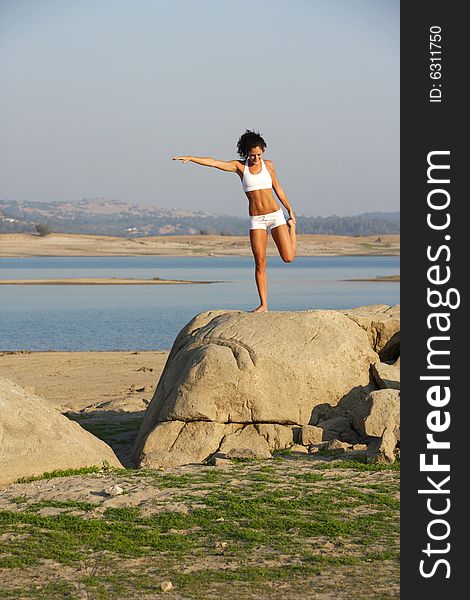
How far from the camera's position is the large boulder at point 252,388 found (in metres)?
11.6

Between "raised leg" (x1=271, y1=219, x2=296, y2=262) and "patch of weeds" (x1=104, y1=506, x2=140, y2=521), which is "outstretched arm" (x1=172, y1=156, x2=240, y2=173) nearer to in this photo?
"raised leg" (x1=271, y1=219, x2=296, y2=262)

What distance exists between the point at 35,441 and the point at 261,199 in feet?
13.6

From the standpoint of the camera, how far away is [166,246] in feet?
366

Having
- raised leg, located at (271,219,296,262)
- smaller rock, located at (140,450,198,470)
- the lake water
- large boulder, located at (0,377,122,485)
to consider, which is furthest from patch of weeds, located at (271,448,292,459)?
the lake water

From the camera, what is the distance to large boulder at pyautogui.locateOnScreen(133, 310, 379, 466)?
11.6m

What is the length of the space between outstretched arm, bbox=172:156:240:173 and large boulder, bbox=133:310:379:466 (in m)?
1.86

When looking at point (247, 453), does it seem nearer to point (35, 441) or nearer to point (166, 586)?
point (35, 441)

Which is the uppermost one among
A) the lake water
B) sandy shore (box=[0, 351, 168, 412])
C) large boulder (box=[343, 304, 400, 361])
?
large boulder (box=[343, 304, 400, 361])

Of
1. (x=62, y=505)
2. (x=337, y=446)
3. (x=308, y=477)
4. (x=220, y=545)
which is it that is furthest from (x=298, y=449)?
(x=220, y=545)

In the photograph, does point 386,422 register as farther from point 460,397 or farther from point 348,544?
point 460,397

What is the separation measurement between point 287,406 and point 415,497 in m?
5.13

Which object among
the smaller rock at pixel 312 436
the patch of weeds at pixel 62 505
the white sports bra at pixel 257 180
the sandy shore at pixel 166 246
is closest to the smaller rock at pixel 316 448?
the smaller rock at pixel 312 436

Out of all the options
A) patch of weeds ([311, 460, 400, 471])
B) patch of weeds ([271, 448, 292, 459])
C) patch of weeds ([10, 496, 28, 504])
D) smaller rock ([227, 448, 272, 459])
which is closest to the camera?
patch of weeds ([10, 496, 28, 504])

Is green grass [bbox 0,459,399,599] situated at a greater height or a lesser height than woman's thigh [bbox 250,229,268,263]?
lesser
